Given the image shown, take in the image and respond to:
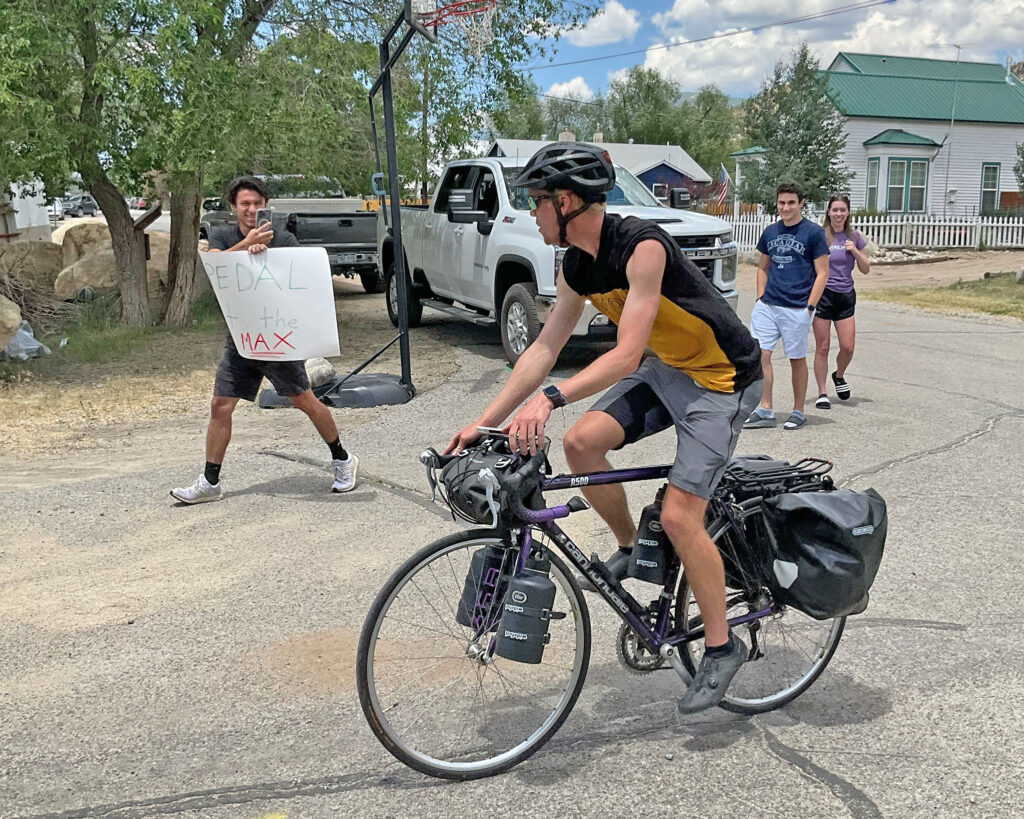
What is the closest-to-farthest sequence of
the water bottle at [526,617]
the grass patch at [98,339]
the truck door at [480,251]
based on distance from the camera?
the water bottle at [526,617] < the grass patch at [98,339] < the truck door at [480,251]

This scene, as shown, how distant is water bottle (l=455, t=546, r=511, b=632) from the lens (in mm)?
3043

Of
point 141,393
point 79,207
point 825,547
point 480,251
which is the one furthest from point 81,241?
point 79,207

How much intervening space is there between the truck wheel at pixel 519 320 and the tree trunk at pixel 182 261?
17.2ft

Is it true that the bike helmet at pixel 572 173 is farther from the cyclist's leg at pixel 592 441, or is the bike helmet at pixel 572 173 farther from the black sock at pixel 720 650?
the black sock at pixel 720 650

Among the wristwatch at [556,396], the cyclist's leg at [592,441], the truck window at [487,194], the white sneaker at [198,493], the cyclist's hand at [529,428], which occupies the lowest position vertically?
the white sneaker at [198,493]

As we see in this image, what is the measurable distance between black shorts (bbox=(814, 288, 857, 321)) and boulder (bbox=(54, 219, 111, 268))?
13530 mm

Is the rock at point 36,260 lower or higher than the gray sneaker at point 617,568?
higher

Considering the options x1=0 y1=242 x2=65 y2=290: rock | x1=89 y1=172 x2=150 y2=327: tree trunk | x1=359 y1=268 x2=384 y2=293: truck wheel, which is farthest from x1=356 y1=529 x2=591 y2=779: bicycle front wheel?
x1=359 y1=268 x2=384 y2=293: truck wheel

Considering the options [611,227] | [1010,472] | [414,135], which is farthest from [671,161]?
[611,227]

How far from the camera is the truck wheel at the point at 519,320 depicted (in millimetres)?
9938

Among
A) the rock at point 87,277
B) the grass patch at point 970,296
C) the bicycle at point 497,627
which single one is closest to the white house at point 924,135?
the grass patch at point 970,296

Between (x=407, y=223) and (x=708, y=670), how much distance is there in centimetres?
1074

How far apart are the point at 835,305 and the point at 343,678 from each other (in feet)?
20.1

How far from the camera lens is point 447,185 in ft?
40.9
